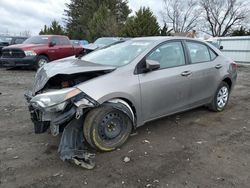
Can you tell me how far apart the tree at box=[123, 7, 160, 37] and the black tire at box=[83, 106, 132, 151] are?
2116 centimetres

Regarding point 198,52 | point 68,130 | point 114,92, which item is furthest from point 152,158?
point 198,52

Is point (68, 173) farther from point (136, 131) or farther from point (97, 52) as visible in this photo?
point (97, 52)

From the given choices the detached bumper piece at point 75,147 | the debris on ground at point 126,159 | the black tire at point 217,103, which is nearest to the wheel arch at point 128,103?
the detached bumper piece at point 75,147

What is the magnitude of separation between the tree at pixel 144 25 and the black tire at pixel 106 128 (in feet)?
69.4

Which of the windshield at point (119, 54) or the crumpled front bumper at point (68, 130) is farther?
the windshield at point (119, 54)

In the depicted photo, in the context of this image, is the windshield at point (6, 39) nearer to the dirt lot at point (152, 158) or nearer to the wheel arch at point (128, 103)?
the dirt lot at point (152, 158)

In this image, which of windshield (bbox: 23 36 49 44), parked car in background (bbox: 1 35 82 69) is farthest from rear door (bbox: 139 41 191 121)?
windshield (bbox: 23 36 49 44)

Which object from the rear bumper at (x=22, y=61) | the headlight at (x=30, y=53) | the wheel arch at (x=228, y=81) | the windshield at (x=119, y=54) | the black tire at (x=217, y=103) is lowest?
the black tire at (x=217, y=103)

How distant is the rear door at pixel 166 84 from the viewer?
436 cm

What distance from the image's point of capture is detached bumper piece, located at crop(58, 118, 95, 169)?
3.54 meters

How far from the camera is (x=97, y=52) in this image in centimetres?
532

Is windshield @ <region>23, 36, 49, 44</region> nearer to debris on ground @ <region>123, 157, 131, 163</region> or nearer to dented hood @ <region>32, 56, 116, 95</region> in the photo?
dented hood @ <region>32, 56, 116, 95</region>

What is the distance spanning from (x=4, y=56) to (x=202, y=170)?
11.5 metres

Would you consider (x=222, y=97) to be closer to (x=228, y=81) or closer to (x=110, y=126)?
(x=228, y=81)
